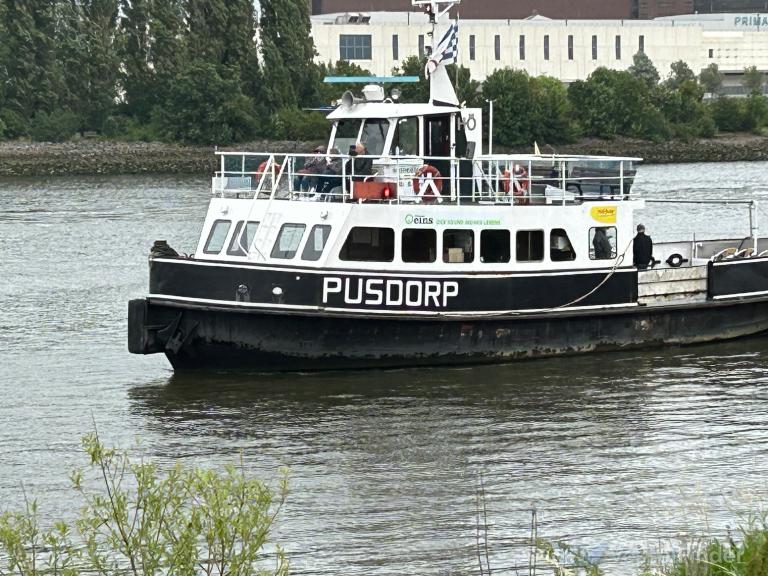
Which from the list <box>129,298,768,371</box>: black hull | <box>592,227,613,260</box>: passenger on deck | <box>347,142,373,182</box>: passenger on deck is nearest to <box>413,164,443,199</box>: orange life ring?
<box>347,142,373,182</box>: passenger on deck

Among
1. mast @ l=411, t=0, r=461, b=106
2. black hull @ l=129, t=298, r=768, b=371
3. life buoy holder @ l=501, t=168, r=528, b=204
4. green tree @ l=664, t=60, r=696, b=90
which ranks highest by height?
green tree @ l=664, t=60, r=696, b=90

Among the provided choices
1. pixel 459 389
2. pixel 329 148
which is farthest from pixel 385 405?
pixel 329 148

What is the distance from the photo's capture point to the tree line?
81.9m

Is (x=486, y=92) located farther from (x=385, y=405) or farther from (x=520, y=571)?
(x=520, y=571)

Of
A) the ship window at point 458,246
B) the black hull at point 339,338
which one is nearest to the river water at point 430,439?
the black hull at point 339,338

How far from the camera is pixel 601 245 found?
2172cm

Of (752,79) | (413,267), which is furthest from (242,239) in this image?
(752,79)

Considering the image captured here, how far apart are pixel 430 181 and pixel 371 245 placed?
4.47ft

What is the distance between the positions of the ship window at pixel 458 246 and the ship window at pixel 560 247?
1.21 m

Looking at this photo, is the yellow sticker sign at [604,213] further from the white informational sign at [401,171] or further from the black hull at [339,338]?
the white informational sign at [401,171]

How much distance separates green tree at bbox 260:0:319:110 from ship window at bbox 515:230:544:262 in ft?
202

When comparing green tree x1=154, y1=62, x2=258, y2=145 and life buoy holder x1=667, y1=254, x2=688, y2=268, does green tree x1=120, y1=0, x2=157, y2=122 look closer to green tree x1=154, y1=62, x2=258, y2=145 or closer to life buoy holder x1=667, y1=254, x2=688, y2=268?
green tree x1=154, y1=62, x2=258, y2=145

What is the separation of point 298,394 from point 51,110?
6763 cm

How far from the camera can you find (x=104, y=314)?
2712cm
